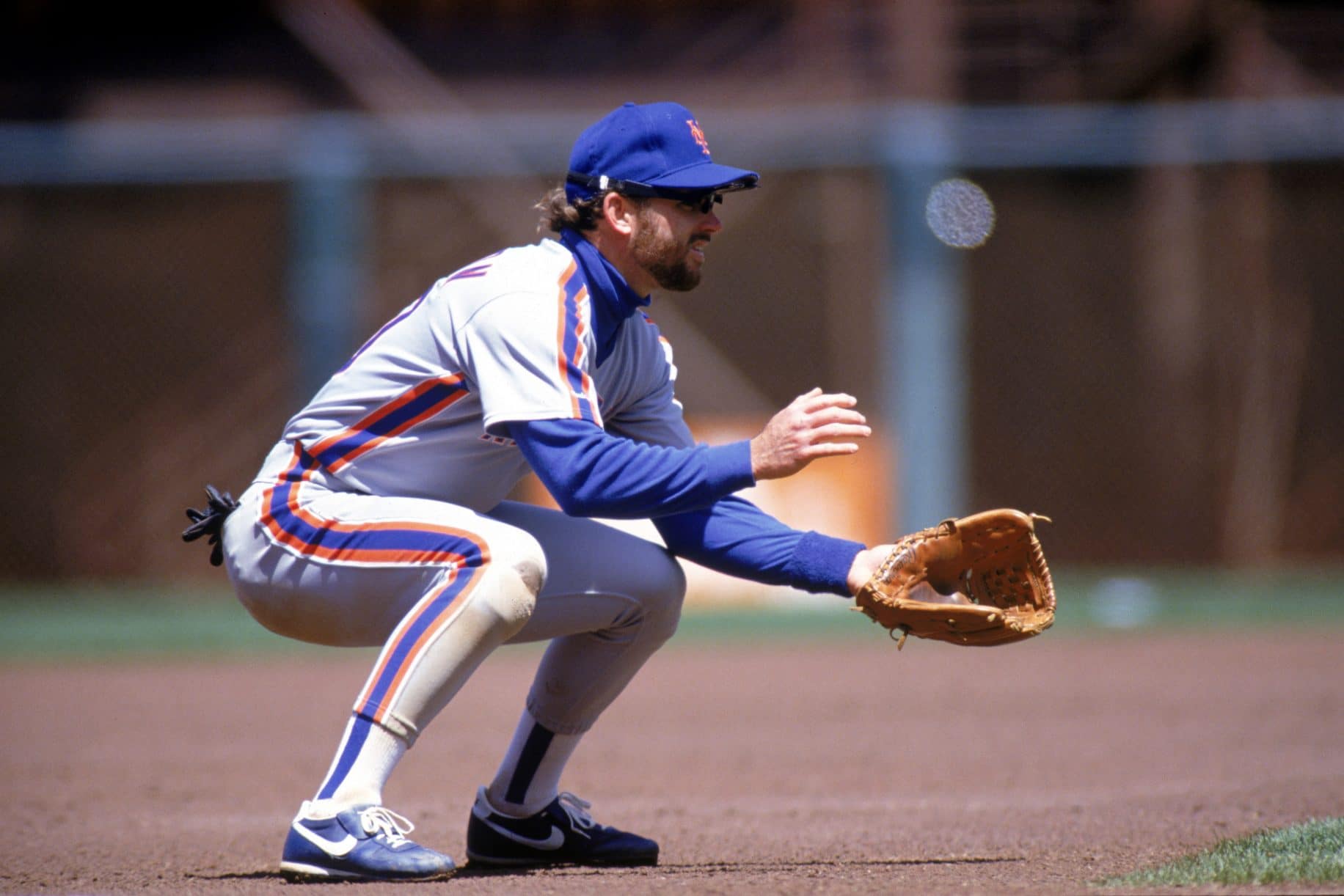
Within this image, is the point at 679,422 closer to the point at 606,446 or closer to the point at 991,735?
the point at 606,446

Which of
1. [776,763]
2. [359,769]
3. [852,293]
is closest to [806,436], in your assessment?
[359,769]

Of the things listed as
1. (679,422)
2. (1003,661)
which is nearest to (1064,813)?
(679,422)

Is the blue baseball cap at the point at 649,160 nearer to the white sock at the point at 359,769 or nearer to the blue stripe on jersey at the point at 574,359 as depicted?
the blue stripe on jersey at the point at 574,359

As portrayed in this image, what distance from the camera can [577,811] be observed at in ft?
11.1

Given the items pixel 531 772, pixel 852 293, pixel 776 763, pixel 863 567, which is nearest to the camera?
pixel 863 567

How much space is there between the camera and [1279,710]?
5695 mm

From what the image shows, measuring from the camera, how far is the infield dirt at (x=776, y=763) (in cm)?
322

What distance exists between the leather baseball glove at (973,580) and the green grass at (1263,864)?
0.48m

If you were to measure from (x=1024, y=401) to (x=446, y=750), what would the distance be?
6.00 meters

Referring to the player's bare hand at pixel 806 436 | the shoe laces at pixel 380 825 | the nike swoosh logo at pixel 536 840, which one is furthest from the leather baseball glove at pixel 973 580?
the shoe laces at pixel 380 825

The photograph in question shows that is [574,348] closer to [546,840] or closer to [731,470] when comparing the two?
[731,470]

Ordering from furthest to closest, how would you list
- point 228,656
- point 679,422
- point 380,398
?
point 228,656 → point 679,422 → point 380,398

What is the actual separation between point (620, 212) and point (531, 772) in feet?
3.76

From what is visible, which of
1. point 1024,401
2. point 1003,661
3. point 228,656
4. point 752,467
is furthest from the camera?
point 1024,401
